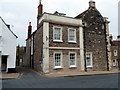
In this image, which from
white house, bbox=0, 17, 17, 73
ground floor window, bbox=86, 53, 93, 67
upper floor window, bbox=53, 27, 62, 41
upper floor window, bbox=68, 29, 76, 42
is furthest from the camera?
ground floor window, bbox=86, 53, 93, 67

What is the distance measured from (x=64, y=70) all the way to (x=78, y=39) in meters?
4.85

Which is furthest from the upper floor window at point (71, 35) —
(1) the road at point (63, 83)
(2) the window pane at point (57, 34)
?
(1) the road at point (63, 83)

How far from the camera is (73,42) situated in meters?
21.5

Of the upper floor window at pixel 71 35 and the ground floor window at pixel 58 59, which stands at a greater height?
the upper floor window at pixel 71 35

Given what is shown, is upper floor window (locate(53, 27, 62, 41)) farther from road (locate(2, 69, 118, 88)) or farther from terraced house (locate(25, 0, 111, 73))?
road (locate(2, 69, 118, 88))

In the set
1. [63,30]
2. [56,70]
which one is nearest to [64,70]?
[56,70]

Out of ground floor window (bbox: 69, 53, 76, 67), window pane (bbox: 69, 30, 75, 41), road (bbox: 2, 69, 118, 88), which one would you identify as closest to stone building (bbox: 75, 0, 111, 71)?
window pane (bbox: 69, 30, 75, 41)

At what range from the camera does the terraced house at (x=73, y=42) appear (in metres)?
19.8

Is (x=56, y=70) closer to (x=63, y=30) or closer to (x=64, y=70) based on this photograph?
(x=64, y=70)

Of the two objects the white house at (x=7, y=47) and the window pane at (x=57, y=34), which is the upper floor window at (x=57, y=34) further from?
the white house at (x=7, y=47)

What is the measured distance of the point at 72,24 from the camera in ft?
71.2

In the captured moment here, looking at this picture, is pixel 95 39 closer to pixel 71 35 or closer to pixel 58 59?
pixel 71 35

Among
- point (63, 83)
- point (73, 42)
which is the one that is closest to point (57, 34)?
point (73, 42)

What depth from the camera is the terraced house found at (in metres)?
19.8
